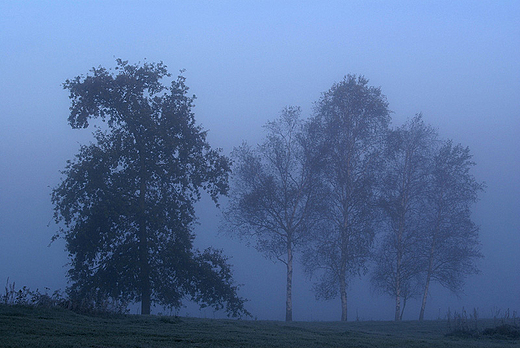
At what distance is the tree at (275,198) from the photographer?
31516 millimetres

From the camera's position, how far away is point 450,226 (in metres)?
34.8

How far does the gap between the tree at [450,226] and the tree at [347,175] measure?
19.0ft

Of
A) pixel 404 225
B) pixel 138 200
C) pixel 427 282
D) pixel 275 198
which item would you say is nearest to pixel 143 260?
pixel 138 200

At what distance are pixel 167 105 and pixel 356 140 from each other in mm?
12870

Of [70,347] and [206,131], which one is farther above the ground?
[206,131]

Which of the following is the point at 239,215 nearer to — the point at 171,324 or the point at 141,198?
the point at 141,198

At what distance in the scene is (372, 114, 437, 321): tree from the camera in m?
34.2

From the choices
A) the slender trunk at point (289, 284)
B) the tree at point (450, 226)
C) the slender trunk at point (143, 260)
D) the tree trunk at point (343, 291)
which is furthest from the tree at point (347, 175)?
the slender trunk at point (143, 260)

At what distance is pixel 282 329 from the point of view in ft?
55.6

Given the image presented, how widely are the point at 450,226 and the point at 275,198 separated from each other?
12.7 meters

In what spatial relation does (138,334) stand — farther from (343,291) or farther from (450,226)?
(450,226)

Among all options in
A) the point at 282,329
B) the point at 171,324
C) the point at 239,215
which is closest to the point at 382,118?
the point at 239,215

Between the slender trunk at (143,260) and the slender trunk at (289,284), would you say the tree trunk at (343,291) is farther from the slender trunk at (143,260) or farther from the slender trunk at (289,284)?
the slender trunk at (143,260)

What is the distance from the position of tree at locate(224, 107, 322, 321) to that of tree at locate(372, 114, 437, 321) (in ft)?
19.0
